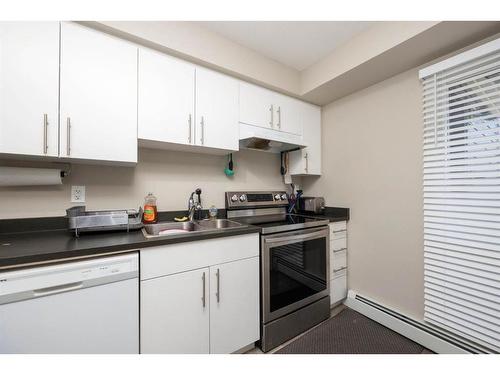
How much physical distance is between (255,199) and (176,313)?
1.23 meters

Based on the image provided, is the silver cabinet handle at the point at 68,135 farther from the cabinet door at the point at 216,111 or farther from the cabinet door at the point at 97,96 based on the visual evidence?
the cabinet door at the point at 216,111

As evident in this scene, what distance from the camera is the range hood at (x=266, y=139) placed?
178 centimetres

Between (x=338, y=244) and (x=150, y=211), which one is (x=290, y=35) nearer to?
(x=150, y=211)

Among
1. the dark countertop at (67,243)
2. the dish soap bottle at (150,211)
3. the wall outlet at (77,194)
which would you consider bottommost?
the dark countertop at (67,243)

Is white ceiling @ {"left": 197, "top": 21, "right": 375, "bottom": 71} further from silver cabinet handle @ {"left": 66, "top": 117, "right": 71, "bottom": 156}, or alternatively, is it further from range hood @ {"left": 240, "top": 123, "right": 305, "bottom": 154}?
silver cabinet handle @ {"left": 66, "top": 117, "right": 71, "bottom": 156}

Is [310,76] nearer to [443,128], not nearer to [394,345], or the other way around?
[443,128]

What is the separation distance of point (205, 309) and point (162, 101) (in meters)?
1.38

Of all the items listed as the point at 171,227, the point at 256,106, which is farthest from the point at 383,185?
the point at 171,227

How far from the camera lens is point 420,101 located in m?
1.55

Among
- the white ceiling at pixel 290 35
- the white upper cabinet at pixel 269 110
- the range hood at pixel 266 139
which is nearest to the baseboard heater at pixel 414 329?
the range hood at pixel 266 139

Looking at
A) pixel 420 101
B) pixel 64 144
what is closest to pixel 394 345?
pixel 420 101

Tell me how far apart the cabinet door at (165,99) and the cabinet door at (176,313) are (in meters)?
0.92

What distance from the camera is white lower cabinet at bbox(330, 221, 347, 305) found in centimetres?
194

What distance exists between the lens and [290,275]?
164 cm
